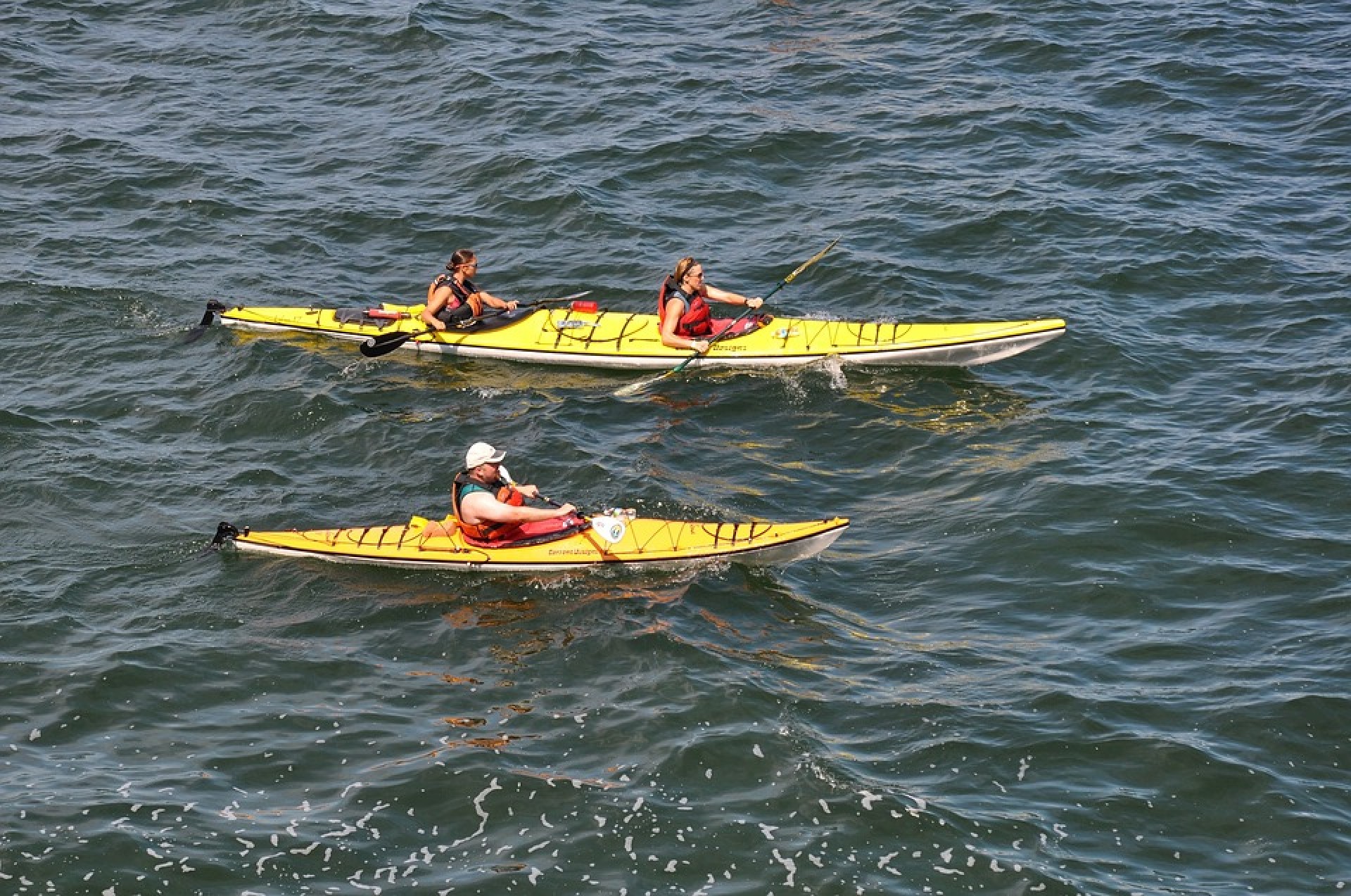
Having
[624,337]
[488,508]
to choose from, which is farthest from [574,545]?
[624,337]

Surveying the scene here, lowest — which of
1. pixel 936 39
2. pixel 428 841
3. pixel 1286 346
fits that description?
pixel 428 841

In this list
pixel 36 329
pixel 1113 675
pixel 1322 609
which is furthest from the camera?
pixel 36 329

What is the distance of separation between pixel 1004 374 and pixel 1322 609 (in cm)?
483

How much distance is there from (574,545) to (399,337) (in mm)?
5202

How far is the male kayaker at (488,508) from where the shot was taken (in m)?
12.5

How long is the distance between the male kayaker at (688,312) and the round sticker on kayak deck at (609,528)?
4.06 m

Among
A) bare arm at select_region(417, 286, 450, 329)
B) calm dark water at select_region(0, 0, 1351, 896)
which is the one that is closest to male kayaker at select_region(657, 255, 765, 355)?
calm dark water at select_region(0, 0, 1351, 896)

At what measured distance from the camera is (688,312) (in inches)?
645

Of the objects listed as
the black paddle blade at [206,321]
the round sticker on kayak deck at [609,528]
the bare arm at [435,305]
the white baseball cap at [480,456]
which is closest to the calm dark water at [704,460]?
the black paddle blade at [206,321]

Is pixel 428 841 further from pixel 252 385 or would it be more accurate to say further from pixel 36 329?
pixel 36 329

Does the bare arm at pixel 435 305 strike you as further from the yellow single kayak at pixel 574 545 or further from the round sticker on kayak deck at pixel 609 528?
the round sticker on kayak deck at pixel 609 528

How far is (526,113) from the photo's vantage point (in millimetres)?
23000

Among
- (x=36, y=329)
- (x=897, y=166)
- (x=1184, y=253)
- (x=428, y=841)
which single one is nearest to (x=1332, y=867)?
(x=428, y=841)

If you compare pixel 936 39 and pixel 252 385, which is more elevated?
pixel 936 39
